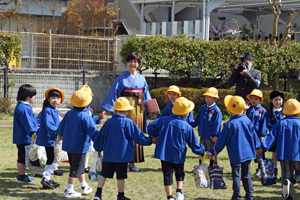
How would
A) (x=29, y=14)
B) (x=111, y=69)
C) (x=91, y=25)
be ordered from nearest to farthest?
(x=111, y=69) < (x=29, y=14) < (x=91, y=25)

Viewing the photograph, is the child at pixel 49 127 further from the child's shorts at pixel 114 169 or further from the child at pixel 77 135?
the child's shorts at pixel 114 169

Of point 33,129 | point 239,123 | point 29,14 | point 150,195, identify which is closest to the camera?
point 239,123

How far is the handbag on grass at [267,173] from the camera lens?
518 cm

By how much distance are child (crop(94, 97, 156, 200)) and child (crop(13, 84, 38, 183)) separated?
1.32 metres

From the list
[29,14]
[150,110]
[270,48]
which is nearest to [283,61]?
[270,48]

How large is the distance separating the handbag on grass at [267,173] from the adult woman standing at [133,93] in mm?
2177

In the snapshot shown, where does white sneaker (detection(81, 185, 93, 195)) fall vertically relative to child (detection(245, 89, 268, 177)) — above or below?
below

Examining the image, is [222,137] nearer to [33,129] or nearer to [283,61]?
[33,129]

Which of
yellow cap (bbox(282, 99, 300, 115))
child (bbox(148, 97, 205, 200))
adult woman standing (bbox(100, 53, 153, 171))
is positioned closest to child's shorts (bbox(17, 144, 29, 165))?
adult woman standing (bbox(100, 53, 153, 171))

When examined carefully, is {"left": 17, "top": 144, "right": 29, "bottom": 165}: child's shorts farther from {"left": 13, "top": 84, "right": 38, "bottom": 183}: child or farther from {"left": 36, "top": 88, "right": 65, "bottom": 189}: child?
{"left": 36, "top": 88, "right": 65, "bottom": 189}: child

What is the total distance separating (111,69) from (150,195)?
9988 millimetres

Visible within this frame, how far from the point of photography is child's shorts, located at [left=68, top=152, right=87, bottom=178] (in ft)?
16.7

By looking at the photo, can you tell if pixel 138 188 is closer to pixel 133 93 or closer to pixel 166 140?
pixel 166 140

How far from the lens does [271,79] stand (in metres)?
15.5
